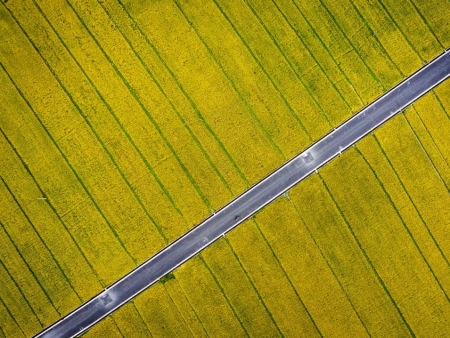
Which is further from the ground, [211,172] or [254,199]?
[211,172]

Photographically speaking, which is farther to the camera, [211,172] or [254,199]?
[211,172]

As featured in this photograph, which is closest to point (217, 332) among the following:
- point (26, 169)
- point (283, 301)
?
point (283, 301)

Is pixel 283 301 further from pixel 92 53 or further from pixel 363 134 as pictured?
pixel 92 53
